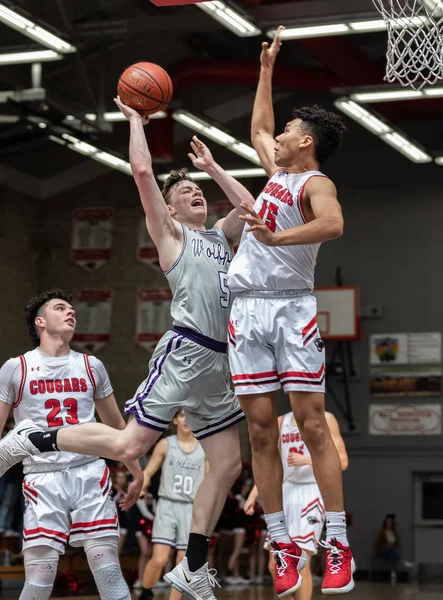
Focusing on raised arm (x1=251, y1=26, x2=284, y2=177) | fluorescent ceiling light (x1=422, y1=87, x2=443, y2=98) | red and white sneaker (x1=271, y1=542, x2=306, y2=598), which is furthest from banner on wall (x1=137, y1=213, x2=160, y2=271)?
red and white sneaker (x1=271, y1=542, x2=306, y2=598)

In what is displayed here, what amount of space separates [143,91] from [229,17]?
6967 mm

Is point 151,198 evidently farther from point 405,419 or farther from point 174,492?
point 405,419

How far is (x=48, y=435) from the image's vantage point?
5840 mm

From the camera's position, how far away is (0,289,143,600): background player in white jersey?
6.45 m

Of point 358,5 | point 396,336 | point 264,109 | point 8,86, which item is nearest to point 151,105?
point 264,109

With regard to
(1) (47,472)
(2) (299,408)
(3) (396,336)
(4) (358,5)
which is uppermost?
(4) (358,5)

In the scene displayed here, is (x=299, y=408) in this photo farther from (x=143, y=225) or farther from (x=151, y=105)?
(x=143, y=225)

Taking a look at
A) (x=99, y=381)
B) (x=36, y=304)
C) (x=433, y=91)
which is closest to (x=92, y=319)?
(x=433, y=91)

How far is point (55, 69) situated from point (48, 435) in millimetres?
12813

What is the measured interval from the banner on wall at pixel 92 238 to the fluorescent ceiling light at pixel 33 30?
279 inches

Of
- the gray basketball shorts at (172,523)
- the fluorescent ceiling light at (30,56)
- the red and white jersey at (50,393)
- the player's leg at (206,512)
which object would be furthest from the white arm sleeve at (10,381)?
the fluorescent ceiling light at (30,56)

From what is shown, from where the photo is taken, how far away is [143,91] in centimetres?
604

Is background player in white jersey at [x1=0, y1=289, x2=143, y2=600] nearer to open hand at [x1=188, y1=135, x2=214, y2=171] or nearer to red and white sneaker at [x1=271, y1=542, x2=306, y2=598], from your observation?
red and white sneaker at [x1=271, y1=542, x2=306, y2=598]

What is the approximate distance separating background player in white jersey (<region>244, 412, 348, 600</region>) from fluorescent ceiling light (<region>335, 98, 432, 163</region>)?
20.7ft
